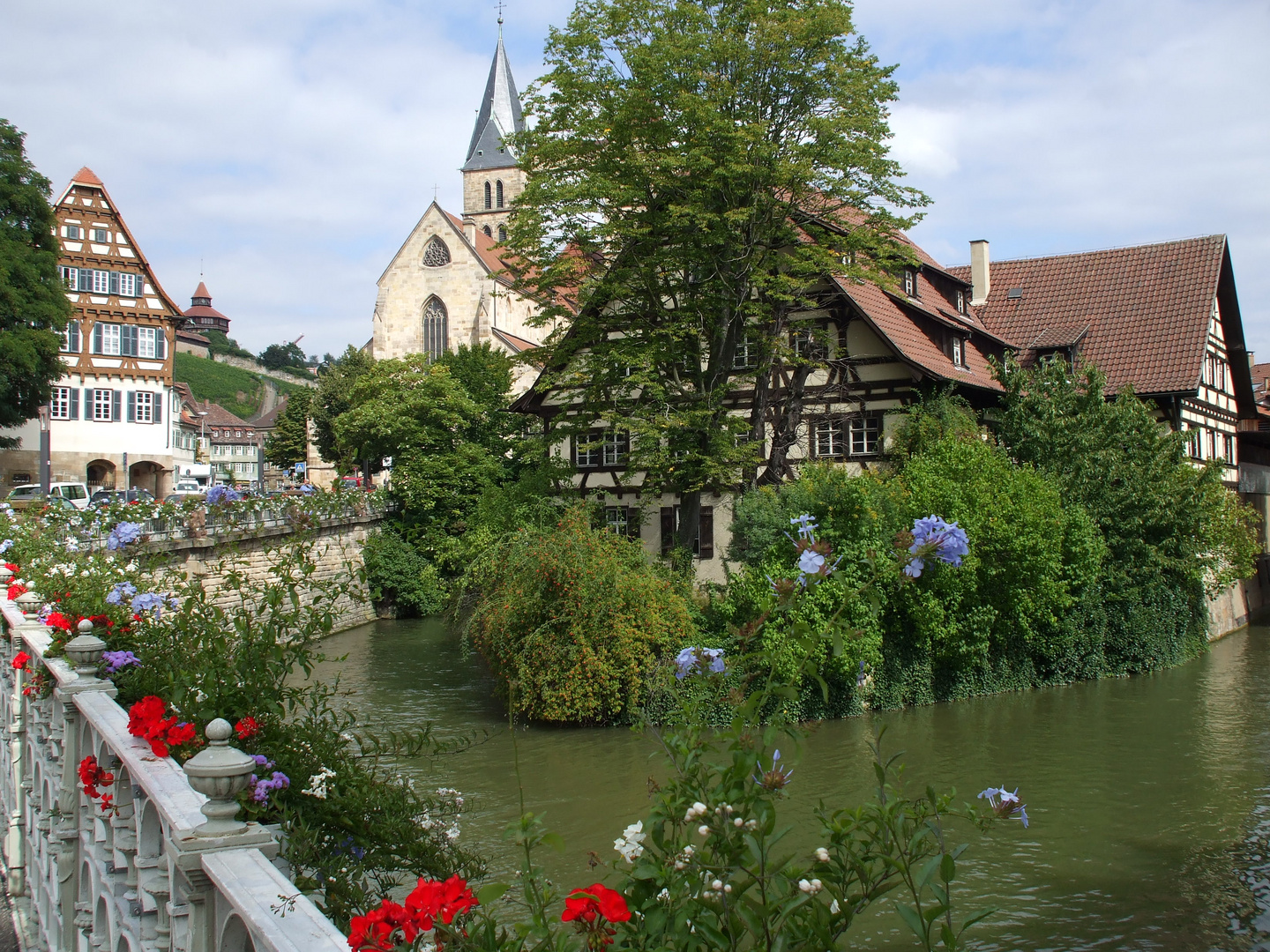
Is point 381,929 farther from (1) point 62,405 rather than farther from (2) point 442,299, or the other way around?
(2) point 442,299

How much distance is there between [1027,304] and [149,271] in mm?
32156

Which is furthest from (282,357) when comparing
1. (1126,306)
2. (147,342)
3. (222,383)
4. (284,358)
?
(1126,306)

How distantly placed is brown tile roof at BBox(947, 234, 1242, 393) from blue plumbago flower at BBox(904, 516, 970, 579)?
25.1 m

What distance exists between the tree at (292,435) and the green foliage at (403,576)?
3313 cm

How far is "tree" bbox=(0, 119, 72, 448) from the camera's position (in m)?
31.6

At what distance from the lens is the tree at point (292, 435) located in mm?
62653

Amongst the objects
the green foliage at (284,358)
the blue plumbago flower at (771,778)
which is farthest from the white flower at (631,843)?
the green foliage at (284,358)

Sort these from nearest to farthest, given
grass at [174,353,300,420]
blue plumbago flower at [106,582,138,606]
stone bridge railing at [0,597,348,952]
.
Answer: stone bridge railing at [0,597,348,952] < blue plumbago flower at [106,582,138,606] < grass at [174,353,300,420]

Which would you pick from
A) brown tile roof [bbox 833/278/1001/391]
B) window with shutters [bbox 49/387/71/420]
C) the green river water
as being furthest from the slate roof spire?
the green river water

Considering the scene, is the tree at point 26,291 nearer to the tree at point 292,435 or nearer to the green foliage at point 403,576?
the green foliage at point 403,576

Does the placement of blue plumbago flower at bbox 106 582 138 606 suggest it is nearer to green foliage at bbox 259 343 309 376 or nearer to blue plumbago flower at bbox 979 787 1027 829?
blue plumbago flower at bbox 979 787 1027 829

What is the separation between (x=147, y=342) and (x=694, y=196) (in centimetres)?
2960

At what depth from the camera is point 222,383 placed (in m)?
107

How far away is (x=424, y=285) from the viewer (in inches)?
2199
